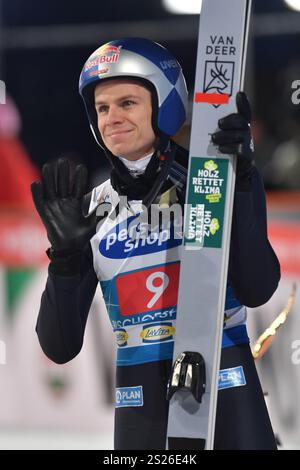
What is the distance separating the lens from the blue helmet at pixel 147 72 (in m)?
2.77

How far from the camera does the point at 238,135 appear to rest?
249 cm

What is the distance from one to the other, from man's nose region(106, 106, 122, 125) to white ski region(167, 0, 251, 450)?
283mm

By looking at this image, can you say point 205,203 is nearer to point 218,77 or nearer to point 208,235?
point 208,235

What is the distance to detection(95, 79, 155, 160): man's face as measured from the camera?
2785 millimetres

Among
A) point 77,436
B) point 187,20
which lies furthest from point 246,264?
point 187,20

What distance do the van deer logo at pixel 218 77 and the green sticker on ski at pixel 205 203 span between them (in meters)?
A: 0.16

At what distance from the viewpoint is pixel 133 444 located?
2.79 metres

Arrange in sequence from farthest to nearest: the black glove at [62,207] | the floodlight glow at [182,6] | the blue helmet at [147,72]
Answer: the floodlight glow at [182,6], the blue helmet at [147,72], the black glove at [62,207]

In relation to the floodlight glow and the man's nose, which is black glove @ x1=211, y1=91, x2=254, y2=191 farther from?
the floodlight glow

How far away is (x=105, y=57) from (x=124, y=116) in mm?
169

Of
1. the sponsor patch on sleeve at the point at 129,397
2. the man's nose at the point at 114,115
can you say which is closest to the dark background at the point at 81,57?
the man's nose at the point at 114,115

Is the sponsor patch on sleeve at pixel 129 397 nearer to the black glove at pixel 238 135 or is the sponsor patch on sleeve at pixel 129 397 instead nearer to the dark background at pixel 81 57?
the black glove at pixel 238 135

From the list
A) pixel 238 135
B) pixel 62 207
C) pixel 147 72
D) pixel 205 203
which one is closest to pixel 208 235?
pixel 205 203

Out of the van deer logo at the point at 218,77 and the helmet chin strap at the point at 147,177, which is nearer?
the van deer logo at the point at 218,77
